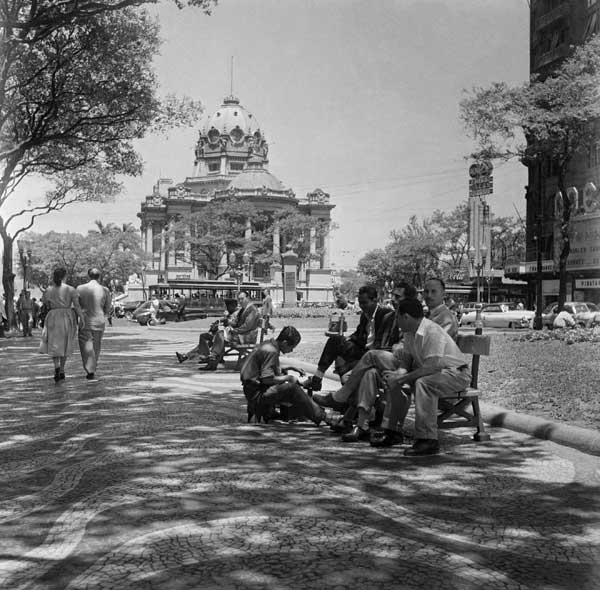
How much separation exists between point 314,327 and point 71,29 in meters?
20.6

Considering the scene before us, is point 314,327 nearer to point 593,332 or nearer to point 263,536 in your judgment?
point 593,332

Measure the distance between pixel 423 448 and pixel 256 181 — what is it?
377 feet

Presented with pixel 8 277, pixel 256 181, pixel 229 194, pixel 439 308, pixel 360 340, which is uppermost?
pixel 256 181

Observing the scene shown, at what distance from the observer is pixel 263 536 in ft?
13.0

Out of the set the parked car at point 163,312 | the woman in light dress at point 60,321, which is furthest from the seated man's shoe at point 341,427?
the parked car at point 163,312

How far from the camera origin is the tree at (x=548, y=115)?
96.2ft

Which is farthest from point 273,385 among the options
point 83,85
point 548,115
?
point 548,115

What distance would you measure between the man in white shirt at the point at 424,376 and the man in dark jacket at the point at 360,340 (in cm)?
163

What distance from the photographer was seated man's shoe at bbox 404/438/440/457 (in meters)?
6.42

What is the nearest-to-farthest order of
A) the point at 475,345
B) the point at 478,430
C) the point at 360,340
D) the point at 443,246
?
the point at 478,430 → the point at 475,345 → the point at 360,340 → the point at 443,246

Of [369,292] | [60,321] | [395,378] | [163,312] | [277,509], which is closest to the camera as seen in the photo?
[277,509]

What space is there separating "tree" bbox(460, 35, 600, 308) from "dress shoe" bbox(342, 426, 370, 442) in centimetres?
2371

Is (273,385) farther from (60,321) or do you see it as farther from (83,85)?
(83,85)

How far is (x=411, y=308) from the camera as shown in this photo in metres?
6.72
